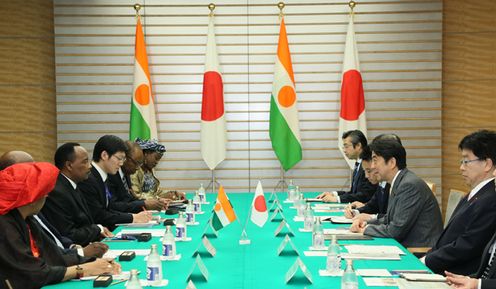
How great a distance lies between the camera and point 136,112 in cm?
782

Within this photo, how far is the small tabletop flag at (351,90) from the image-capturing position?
7.87 meters

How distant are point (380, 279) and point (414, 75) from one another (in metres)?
5.62

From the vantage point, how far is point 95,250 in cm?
344

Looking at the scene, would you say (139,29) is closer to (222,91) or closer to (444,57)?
(222,91)

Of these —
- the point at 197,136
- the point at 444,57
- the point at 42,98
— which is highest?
the point at 444,57

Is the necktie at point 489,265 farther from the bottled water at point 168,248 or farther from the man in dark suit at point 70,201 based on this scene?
the man in dark suit at point 70,201

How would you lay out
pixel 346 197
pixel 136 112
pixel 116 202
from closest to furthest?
1. pixel 116 202
2. pixel 346 197
3. pixel 136 112

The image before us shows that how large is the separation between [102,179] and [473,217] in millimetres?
3033

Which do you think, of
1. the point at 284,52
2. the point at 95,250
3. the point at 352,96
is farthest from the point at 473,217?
the point at 284,52

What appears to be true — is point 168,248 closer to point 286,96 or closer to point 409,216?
point 409,216

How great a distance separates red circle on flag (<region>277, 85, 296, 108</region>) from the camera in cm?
790

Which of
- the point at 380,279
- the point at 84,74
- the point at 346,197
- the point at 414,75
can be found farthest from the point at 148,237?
the point at 414,75

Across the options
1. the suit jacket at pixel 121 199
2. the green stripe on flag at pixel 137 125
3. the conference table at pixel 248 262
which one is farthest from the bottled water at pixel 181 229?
the green stripe on flag at pixel 137 125

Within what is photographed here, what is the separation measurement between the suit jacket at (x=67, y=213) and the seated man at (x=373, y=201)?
6.43 feet
